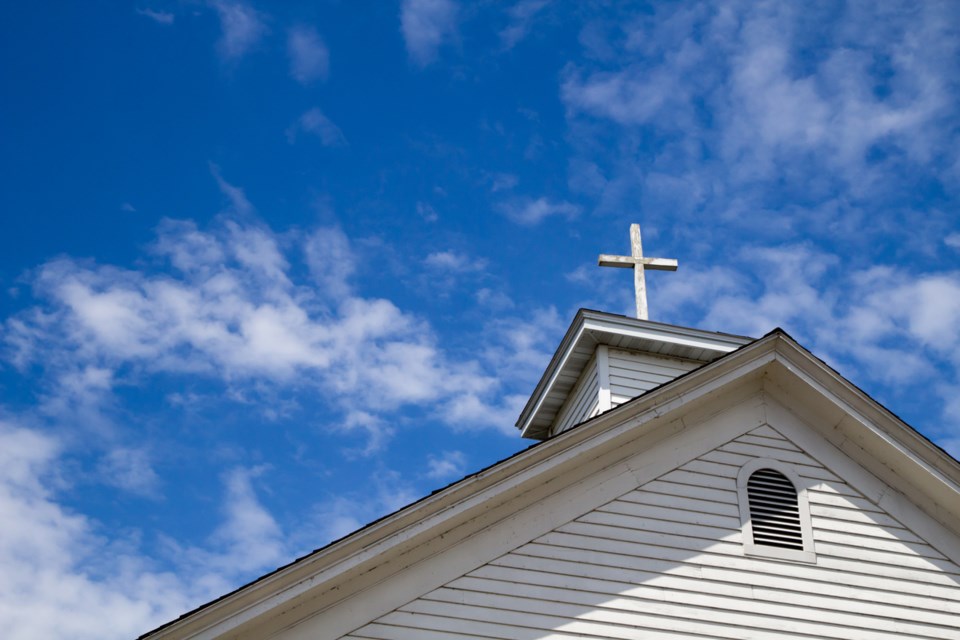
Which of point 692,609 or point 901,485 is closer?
point 692,609

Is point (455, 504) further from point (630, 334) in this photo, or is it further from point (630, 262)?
point (630, 262)

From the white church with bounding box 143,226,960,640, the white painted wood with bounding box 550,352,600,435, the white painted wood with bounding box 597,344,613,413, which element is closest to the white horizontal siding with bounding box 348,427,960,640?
the white church with bounding box 143,226,960,640

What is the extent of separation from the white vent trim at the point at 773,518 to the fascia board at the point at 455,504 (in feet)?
3.20

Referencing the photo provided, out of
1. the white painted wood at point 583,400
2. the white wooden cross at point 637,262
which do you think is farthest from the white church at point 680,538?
the white wooden cross at point 637,262

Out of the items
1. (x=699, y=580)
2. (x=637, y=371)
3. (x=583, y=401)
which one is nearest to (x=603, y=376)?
(x=637, y=371)

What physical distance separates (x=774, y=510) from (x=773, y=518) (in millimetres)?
104

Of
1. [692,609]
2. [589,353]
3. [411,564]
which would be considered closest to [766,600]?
[692,609]

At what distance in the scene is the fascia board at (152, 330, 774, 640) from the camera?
9.43 meters

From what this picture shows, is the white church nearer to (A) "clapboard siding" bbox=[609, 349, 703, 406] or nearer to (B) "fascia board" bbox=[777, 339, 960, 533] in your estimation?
(B) "fascia board" bbox=[777, 339, 960, 533]

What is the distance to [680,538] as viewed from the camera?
10.8m

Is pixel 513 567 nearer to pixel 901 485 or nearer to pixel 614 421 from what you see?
pixel 614 421

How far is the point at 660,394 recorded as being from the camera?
11.3 m

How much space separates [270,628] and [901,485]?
6817 millimetres

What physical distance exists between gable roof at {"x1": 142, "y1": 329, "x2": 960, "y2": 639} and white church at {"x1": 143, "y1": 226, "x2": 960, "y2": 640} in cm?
2
